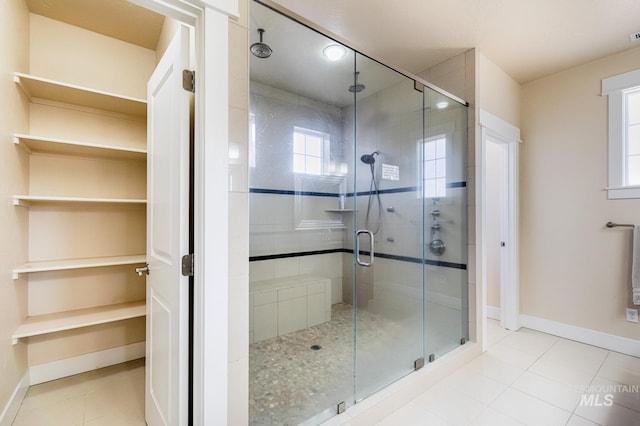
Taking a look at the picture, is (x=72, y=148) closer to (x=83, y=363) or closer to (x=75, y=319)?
(x=75, y=319)

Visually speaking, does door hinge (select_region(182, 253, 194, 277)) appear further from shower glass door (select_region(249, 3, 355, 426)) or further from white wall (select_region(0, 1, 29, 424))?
white wall (select_region(0, 1, 29, 424))

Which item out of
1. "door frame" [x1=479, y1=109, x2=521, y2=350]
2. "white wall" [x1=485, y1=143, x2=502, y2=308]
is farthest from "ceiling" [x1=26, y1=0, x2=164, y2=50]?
"white wall" [x1=485, y1=143, x2=502, y2=308]

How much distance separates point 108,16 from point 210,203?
6.35 feet

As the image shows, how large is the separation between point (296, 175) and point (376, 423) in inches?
71.2

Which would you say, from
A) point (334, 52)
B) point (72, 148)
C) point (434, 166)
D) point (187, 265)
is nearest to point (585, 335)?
point (434, 166)

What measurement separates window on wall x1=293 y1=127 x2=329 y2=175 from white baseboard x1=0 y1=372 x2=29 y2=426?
2.24m

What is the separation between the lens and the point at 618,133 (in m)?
2.59

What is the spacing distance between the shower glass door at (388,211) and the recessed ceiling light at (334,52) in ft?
0.93

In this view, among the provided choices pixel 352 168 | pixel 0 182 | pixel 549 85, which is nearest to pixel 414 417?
pixel 352 168

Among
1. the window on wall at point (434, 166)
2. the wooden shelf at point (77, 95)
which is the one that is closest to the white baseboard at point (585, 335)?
the window on wall at point (434, 166)

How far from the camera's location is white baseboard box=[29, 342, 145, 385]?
2.08 meters

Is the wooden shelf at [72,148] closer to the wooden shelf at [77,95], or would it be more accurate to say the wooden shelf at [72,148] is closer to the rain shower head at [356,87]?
the wooden shelf at [77,95]

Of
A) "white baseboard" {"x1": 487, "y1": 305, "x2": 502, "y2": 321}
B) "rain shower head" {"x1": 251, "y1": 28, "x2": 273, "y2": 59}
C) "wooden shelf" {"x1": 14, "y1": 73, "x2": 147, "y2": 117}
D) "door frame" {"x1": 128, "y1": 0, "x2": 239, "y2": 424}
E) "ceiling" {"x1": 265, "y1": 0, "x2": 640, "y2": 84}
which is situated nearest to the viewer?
"door frame" {"x1": 128, "y1": 0, "x2": 239, "y2": 424}

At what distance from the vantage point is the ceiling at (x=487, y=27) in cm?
197
